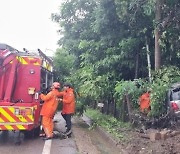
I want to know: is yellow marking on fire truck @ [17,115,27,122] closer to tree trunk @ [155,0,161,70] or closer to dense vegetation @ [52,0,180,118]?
dense vegetation @ [52,0,180,118]

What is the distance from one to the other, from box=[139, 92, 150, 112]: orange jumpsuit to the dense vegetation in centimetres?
31

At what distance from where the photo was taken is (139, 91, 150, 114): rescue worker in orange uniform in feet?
36.8

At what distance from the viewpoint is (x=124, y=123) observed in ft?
42.2

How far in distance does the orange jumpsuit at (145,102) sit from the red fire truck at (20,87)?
3.60 metres

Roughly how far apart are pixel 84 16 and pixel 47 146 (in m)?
14.8

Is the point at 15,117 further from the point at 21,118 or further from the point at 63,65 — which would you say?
the point at 63,65

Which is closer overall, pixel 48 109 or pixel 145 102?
pixel 48 109

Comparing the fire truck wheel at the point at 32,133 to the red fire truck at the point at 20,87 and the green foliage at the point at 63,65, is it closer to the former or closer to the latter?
the red fire truck at the point at 20,87

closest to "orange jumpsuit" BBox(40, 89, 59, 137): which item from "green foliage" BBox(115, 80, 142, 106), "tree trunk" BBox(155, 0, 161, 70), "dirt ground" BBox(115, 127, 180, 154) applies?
"dirt ground" BBox(115, 127, 180, 154)

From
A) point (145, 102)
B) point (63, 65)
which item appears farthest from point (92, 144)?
point (63, 65)

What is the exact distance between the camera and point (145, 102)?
1128cm

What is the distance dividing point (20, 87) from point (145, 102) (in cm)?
413

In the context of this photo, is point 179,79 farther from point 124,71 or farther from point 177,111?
point 124,71

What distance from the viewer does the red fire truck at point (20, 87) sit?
8867 millimetres
